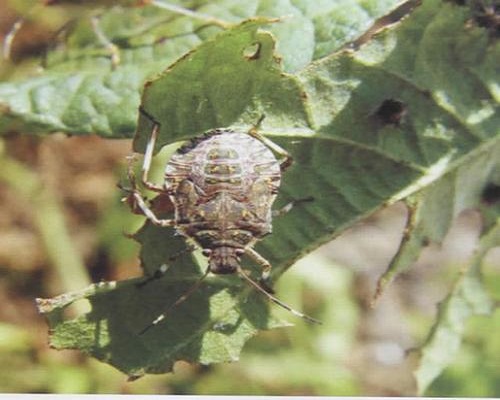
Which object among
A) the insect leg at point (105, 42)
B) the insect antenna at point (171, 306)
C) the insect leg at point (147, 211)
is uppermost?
the insect leg at point (105, 42)

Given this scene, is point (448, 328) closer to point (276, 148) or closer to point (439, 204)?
point (439, 204)

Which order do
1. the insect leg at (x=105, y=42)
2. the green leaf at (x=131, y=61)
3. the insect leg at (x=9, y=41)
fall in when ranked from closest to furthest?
the green leaf at (x=131, y=61) → the insect leg at (x=105, y=42) → the insect leg at (x=9, y=41)

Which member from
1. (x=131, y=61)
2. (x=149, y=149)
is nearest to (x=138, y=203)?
(x=149, y=149)

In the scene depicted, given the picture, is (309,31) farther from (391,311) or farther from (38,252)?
(391,311)

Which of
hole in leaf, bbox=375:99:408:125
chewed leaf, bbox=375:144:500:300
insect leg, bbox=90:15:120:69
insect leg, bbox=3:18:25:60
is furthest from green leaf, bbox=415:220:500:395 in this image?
insect leg, bbox=3:18:25:60

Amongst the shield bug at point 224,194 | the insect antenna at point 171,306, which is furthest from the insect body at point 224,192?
the insect antenna at point 171,306

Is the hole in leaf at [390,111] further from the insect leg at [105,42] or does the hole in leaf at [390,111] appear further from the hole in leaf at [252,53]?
the insect leg at [105,42]

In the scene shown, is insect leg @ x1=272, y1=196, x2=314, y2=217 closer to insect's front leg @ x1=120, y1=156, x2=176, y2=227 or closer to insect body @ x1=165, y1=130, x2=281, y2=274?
insect body @ x1=165, y1=130, x2=281, y2=274
